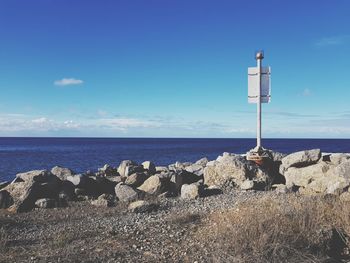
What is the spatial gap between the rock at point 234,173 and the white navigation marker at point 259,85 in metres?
2.40

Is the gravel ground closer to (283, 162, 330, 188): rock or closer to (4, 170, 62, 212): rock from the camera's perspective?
(4, 170, 62, 212): rock

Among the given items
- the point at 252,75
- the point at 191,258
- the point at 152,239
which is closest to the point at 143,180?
the point at 252,75

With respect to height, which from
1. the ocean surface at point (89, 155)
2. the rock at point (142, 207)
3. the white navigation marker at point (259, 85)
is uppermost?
the white navigation marker at point (259, 85)

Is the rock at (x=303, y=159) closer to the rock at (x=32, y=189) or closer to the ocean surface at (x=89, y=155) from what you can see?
the rock at (x=32, y=189)

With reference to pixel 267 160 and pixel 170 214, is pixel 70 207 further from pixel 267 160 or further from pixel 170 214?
pixel 267 160

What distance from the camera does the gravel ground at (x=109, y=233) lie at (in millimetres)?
8094

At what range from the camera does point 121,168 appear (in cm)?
Result: 1967

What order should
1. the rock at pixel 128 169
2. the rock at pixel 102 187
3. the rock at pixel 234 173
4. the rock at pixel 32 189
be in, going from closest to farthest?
the rock at pixel 32 189, the rock at pixel 234 173, the rock at pixel 102 187, the rock at pixel 128 169

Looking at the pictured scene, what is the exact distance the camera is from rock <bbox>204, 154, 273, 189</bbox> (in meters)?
15.5

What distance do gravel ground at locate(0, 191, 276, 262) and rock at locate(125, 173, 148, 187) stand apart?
2836mm

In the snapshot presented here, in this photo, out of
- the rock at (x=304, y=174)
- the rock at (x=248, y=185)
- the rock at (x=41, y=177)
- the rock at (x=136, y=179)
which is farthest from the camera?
the rock at (x=136, y=179)

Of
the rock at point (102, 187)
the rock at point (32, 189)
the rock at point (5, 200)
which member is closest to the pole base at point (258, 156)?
the rock at point (102, 187)

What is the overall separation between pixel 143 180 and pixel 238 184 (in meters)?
3.73

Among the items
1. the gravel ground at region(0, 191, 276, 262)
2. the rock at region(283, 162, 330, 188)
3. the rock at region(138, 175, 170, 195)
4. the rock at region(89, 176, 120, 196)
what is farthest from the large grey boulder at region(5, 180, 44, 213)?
the rock at region(283, 162, 330, 188)
